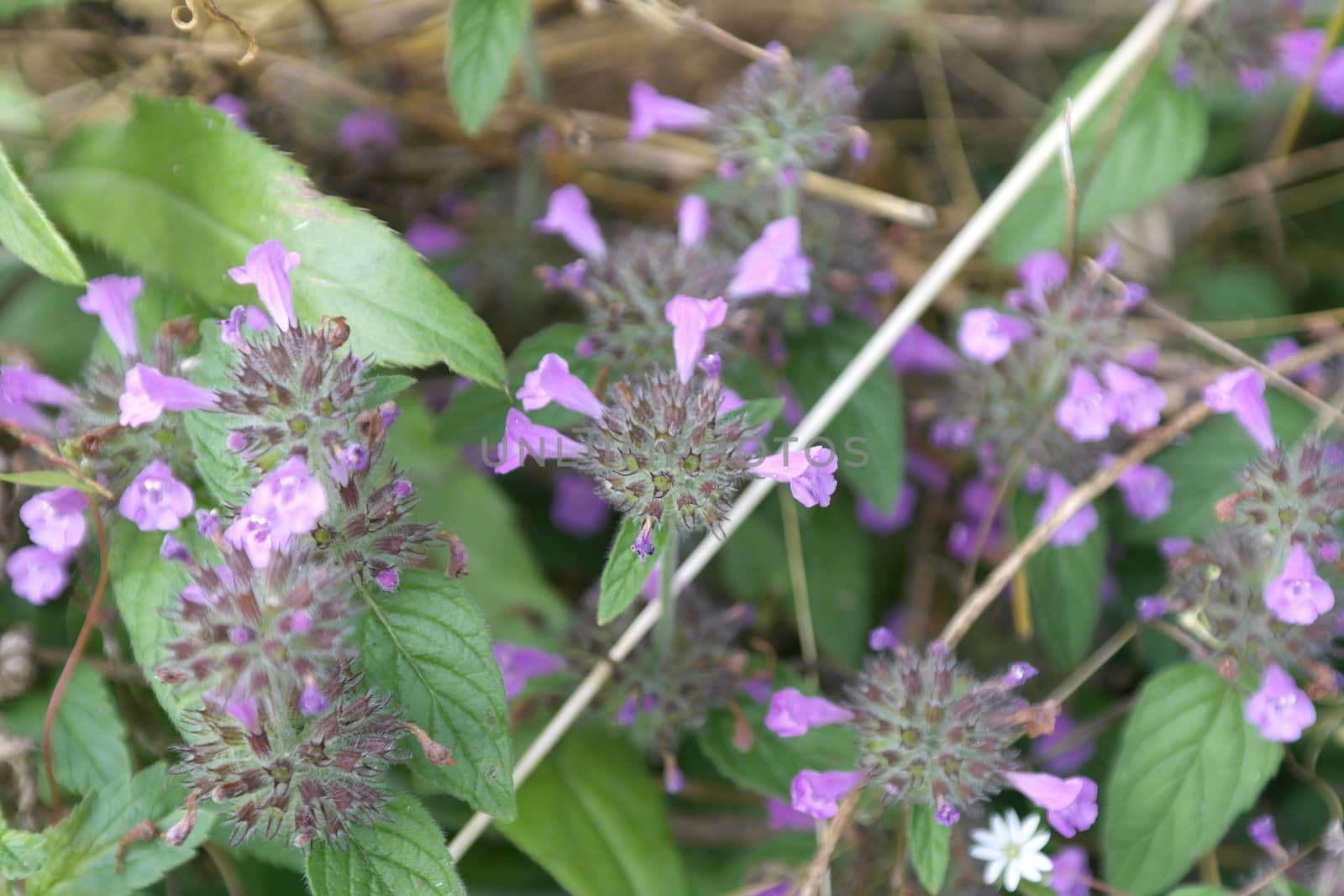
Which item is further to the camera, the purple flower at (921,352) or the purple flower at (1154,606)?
the purple flower at (921,352)

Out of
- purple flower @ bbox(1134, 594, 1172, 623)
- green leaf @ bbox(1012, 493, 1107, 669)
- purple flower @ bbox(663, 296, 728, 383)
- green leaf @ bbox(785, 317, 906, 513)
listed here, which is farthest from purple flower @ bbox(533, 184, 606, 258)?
purple flower @ bbox(1134, 594, 1172, 623)

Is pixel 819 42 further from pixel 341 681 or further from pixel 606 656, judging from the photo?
pixel 341 681

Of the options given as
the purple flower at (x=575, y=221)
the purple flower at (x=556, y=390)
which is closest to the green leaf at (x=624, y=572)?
the purple flower at (x=556, y=390)

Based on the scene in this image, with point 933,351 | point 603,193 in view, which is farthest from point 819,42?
point 933,351

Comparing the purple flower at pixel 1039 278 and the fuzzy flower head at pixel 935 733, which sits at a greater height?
the purple flower at pixel 1039 278

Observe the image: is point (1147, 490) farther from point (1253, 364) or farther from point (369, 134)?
point (369, 134)

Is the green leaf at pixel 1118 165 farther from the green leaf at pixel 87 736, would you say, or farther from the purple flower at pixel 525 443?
the green leaf at pixel 87 736
